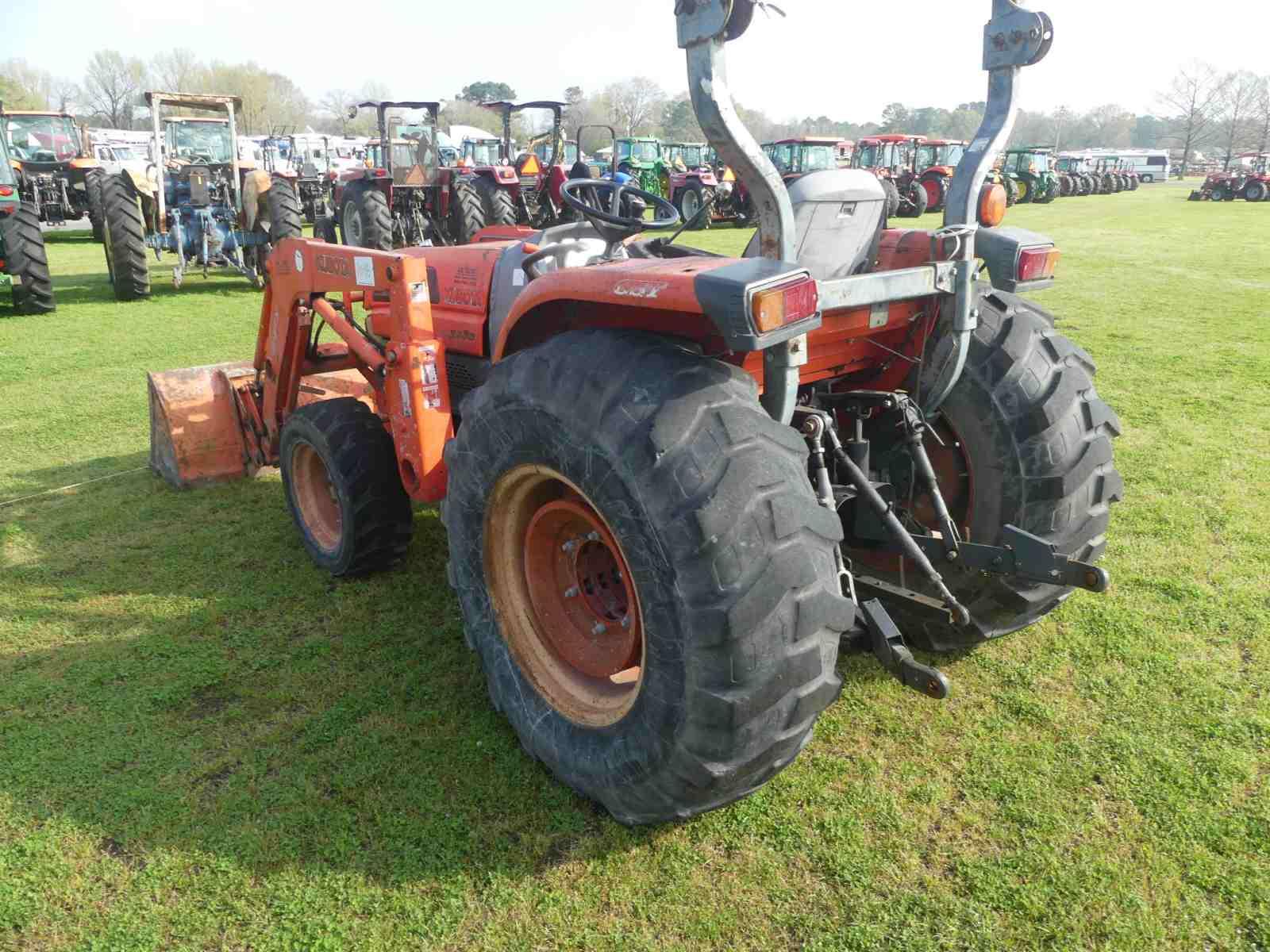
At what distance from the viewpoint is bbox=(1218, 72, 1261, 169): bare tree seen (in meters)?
71.8

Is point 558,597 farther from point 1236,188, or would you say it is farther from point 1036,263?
point 1236,188

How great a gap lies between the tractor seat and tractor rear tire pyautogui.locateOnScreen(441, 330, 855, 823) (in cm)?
59

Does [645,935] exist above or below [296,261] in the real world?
below

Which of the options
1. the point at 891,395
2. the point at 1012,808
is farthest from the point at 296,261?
the point at 1012,808

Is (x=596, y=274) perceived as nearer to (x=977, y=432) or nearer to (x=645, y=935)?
(x=977, y=432)

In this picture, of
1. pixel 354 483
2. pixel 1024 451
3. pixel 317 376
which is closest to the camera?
pixel 1024 451

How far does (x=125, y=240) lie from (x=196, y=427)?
698 cm

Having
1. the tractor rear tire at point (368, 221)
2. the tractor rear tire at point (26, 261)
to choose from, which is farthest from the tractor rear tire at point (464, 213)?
the tractor rear tire at point (26, 261)

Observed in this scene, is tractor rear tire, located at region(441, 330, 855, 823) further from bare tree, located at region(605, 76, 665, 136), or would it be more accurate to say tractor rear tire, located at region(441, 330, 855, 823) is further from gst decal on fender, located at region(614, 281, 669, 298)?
bare tree, located at region(605, 76, 665, 136)

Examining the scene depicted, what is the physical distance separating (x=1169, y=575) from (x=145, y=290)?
10.9m

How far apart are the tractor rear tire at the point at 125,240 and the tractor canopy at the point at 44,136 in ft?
35.5

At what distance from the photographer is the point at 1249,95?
239 ft

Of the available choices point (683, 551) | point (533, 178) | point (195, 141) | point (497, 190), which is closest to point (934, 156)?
point (533, 178)

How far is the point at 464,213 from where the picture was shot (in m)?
13.7
